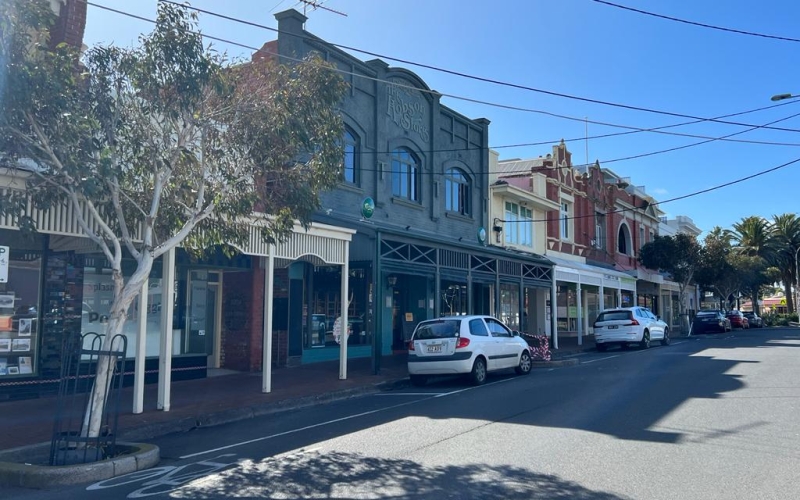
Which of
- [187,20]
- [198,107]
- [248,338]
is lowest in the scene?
[248,338]

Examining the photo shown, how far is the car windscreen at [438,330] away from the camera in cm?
1512

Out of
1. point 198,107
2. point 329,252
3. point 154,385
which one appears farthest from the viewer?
point 329,252

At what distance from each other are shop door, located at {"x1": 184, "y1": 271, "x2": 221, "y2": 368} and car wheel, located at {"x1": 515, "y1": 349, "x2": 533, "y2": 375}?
7581mm

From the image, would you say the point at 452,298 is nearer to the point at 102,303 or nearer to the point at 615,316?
the point at 615,316

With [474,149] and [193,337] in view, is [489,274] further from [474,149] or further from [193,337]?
[193,337]

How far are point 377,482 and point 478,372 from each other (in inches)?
333

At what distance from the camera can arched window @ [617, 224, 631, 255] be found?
1737 inches

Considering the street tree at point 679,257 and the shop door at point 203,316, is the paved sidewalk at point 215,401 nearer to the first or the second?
the shop door at point 203,316

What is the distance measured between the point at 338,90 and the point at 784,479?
821 centimetres

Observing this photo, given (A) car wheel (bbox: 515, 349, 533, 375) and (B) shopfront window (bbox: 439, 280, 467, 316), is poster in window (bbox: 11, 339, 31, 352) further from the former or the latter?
(B) shopfront window (bbox: 439, 280, 467, 316)

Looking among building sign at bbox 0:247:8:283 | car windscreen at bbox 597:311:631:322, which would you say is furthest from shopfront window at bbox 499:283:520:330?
building sign at bbox 0:247:8:283

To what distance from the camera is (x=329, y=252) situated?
51.1 ft

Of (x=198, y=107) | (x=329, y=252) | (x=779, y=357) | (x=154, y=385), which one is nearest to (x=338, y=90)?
(x=198, y=107)

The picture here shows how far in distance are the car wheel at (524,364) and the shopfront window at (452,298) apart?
26.2 ft
